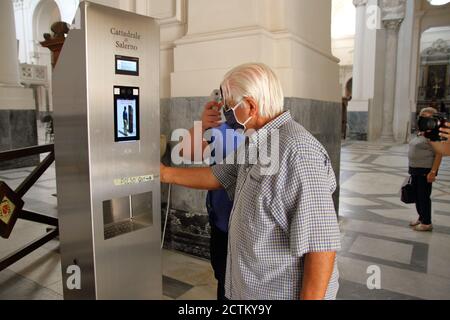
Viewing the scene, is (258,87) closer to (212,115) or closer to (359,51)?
(212,115)

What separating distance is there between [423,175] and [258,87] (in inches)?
148

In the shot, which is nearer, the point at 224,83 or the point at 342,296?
the point at 224,83

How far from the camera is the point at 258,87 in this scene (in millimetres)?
1354

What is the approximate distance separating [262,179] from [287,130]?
0.19 metres

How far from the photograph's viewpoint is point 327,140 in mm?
4121

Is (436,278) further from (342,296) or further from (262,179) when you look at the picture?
(262,179)

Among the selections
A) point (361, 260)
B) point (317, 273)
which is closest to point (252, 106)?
point (317, 273)

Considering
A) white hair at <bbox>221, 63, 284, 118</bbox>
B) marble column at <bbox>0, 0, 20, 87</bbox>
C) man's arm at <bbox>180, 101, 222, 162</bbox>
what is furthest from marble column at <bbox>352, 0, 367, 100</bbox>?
white hair at <bbox>221, 63, 284, 118</bbox>

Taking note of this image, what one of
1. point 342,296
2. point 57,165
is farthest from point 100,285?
point 342,296

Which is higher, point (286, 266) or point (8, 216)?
point (286, 266)

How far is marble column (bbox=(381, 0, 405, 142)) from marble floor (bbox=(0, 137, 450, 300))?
10.0 meters

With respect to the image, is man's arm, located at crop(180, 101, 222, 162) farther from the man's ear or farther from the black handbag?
the black handbag

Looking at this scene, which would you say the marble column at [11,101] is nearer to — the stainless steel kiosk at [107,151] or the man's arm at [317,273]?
the stainless steel kiosk at [107,151]

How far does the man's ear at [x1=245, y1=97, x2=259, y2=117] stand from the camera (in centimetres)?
137
